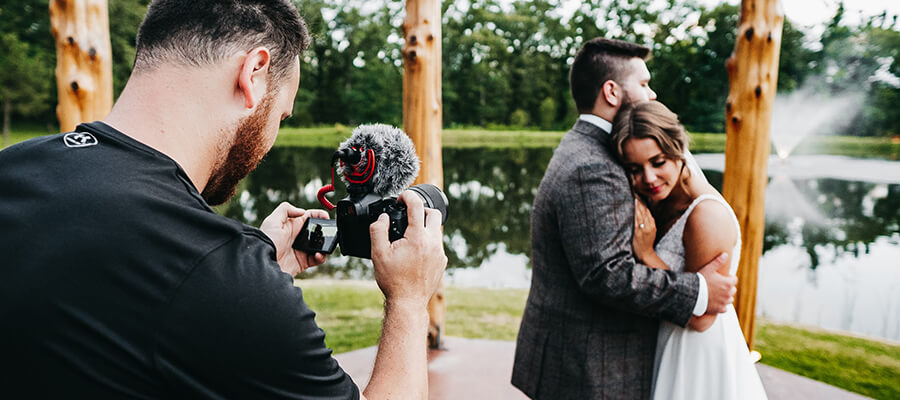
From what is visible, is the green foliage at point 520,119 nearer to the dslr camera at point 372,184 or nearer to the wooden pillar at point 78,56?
the wooden pillar at point 78,56

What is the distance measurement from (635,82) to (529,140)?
1297 inches

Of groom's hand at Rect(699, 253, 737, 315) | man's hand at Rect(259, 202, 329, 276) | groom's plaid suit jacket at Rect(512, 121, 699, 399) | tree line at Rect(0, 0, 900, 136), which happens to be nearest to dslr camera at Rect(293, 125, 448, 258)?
man's hand at Rect(259, 202, 329, 276)

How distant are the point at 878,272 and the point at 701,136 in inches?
842

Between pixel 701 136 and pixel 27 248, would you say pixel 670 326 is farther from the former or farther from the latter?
pixel 701 136

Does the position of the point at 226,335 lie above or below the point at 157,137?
below

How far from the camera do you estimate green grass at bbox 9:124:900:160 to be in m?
29.7

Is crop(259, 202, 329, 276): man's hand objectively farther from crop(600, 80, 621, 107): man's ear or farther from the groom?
crop(600, 80, 621, 107): man's ear

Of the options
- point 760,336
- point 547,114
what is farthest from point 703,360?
point 547,114

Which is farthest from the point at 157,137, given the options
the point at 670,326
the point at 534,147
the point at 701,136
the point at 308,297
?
the point at 534,147

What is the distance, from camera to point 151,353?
0.75 m

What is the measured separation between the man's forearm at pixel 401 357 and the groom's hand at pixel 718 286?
1.16m

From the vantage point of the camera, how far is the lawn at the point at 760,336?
411cm

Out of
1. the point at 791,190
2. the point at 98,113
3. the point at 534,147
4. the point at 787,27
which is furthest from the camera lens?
the point at 534,147

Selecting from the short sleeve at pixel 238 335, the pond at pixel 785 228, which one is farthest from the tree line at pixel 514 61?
the short sleeve at pixel 238 335
